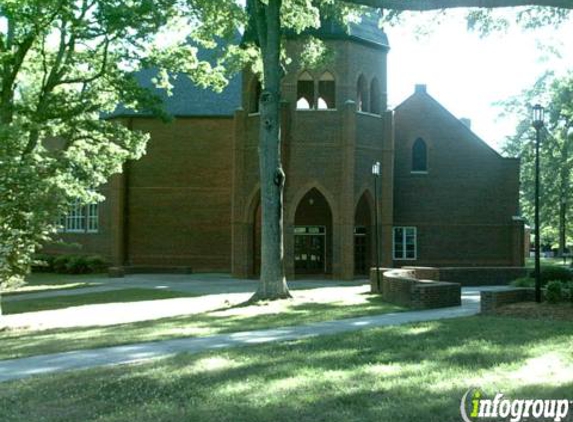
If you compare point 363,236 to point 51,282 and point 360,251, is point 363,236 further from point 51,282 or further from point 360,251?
point 51,282

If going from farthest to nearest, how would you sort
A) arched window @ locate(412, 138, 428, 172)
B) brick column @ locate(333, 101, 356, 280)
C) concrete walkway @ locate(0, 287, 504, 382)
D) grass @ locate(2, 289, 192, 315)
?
arched window @ locate(412, 138, 428, 172)
brick column @ locate(333, 101, 356, 280)
grass @ locate(2, 289, 192, 315)
concrete walkway @ locate(0, 287, 504, 382)

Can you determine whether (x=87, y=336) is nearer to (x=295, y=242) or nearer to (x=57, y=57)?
(x=57, y=57)

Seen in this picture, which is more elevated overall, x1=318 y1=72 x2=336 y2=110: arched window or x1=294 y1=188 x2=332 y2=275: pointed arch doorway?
x1=318 y1=72 x2=336 y2=110: arched window

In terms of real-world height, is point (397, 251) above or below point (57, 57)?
below

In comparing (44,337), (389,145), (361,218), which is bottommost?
(44,337)

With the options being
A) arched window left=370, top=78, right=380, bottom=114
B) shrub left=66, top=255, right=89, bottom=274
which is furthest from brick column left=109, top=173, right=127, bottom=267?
arched window left=370, top=78, right=380, bottom=114

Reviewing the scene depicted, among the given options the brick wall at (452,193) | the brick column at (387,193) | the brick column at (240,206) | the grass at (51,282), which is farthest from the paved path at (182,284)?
the brick wall at (452,193)

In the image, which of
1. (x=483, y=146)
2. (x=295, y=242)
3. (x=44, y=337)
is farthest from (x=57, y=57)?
(x=483, y=146)

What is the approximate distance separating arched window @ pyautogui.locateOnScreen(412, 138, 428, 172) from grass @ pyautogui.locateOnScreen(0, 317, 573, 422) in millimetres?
28621

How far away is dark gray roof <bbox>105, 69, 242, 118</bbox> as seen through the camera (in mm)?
40781

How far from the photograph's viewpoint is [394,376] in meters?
8.40

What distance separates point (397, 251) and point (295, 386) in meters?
31.4

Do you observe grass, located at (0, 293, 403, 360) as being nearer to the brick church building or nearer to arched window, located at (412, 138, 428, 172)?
the brick church building

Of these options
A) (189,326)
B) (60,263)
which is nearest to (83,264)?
(60,263)
